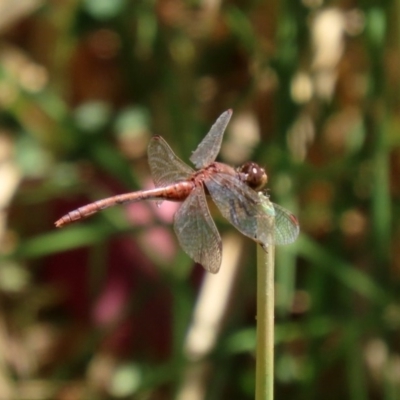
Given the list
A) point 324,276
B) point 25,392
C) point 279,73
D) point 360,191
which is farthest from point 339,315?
point 25,392

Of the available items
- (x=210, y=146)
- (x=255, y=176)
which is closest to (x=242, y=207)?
(x=255, y=176)

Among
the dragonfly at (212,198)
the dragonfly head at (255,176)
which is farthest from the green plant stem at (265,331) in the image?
the dragonfly head at (255,176)

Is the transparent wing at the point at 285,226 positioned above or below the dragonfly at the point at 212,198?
below

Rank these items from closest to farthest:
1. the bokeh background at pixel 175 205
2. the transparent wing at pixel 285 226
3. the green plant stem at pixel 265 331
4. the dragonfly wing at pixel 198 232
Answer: the green plant stem at pixel 265 331 < the transparent wing at pixel 285 226 < the dragonfly wing at pixel 198 232 < the bokeh background at pixel 175 205

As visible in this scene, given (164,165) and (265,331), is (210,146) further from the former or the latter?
(265,331)

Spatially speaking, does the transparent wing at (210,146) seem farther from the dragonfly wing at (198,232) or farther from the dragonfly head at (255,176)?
the dragonfly head at (255,176)

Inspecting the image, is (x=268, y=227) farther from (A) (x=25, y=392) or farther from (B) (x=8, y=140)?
(B) (x=8, y=140)

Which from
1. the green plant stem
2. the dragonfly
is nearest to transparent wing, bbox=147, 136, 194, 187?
the dragonfly
